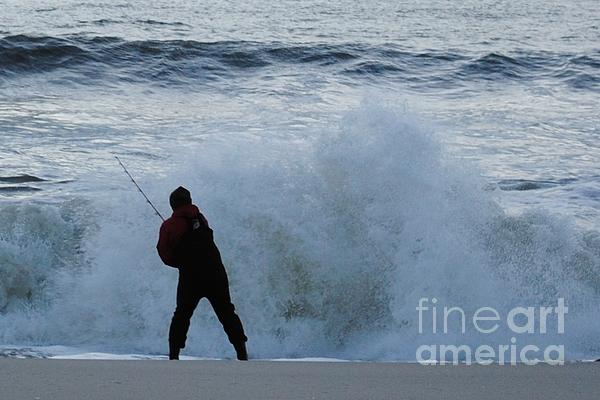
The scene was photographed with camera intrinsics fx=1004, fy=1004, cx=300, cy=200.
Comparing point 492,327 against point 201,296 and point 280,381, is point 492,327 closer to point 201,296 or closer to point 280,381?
point 201,296

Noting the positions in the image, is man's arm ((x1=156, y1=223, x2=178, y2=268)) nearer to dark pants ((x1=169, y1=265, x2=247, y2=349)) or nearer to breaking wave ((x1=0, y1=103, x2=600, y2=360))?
dark pants ((x1=169, y1=265, x2=247, y2=349))

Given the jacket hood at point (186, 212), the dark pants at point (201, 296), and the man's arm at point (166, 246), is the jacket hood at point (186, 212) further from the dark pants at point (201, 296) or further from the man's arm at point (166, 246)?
the dark pants at point (201, 296)

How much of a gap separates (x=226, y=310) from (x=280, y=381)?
1.95 metres

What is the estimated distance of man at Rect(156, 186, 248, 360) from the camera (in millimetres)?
6848

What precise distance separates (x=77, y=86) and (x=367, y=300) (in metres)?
10.9

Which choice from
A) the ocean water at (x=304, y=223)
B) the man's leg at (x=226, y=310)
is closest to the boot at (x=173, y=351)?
the man's leg at (x=226, y=310)

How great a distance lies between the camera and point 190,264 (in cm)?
688

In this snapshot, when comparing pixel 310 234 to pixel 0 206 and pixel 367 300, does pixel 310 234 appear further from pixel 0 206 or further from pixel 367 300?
pixel 0 206

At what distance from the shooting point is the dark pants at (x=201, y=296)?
6938mm

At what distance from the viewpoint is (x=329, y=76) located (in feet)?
66.2

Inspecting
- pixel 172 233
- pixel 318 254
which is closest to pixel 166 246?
pixel 172 233

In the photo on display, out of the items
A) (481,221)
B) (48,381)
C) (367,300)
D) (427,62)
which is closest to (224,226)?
(367,300)

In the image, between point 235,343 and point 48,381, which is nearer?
point 48,381

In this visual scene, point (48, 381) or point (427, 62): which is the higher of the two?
point (48, 381)
